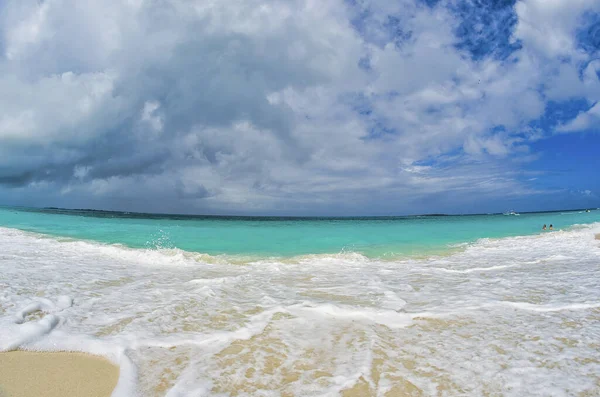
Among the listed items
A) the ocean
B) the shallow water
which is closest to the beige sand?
the ocean

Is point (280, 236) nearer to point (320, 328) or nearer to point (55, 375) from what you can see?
point (320, 328)

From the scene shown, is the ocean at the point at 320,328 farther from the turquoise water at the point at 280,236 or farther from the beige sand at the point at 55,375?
the turquoise water at the point at 280,236

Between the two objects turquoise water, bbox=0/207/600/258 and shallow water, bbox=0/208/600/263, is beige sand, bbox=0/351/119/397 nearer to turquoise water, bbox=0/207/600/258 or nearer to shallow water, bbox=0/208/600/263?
shallow water, bbox=0/208/600/263

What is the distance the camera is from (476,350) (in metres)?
4.07

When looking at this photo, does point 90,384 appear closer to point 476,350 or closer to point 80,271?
point 476,350

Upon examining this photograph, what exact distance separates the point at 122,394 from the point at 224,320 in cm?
223

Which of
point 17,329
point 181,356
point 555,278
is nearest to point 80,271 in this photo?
point 17,329

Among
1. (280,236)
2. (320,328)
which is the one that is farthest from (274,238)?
(320,328)

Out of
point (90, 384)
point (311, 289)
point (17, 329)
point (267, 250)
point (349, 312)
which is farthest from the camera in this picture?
point (267, 250)

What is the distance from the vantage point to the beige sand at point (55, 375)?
323 cm

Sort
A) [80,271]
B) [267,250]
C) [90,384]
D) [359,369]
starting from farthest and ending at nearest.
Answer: [267,250] → [80,271] → [359,369] → [90,384]

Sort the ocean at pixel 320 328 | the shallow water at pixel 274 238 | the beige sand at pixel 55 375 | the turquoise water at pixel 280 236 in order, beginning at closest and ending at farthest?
the beige sand at pixel 55 375 < the ocean at pixel 320 328 < the shallow water at pixel 274 238 < the turquoise water at pixel 280 236

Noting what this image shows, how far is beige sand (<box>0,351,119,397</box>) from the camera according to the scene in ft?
10.6

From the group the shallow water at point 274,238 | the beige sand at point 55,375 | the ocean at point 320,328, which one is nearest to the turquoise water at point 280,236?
the shallow water at point 274,238
